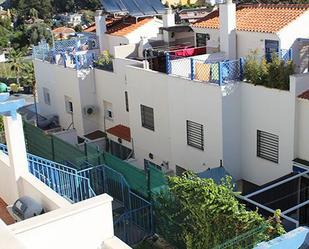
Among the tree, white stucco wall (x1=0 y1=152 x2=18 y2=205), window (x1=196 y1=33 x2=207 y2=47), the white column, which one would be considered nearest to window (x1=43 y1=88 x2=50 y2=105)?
window (x1=196 y1=33 x2=207 y2=47)

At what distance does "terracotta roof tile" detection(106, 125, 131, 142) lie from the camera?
79.6 ft

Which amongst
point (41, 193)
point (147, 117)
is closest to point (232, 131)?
point (147, 117)

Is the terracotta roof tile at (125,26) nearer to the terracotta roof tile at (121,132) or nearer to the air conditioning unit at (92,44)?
the air conditioning unit at (92,44)

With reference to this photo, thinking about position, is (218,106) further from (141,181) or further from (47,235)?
(47,235)

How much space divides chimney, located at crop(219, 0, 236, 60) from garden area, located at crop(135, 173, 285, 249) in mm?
9404

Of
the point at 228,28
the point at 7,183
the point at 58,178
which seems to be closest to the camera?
the point at 7,183

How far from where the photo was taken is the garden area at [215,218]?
1163cm

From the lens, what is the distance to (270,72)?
17.3 metres

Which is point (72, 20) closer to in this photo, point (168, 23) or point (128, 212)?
point (168, 23)

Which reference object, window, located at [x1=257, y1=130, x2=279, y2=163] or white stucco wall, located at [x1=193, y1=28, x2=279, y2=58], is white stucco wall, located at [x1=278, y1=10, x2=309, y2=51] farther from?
window, located at [x1=257, y1=130, x2=279, y2=163]

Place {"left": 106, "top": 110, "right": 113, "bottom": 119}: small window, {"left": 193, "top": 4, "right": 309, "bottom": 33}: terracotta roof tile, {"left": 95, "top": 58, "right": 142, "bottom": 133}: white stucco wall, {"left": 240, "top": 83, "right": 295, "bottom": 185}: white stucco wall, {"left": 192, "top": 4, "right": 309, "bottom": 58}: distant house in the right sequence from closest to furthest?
{"left": 240, "top": 83, "right": 295, "bottom": 185}: white stucco wall → {"left": 192, "top": 4, "right": 309, "bottom": 58}: distant house → {"left": 193, "top": 4, "right": 309, "bottom": 33}: terracotta roof tile → {"left": 95, "top": 58, "right": 142, "bottom": 133}: white stucco wall → {"left": 106, "top": 110, "right": 113, "bottom": 119}: small window

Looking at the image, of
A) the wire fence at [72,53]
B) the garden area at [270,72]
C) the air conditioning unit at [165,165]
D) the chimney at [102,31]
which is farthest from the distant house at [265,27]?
the chimney at [102,31]

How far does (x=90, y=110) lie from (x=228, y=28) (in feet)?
31.2

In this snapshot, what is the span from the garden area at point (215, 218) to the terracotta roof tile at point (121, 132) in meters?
10.3
